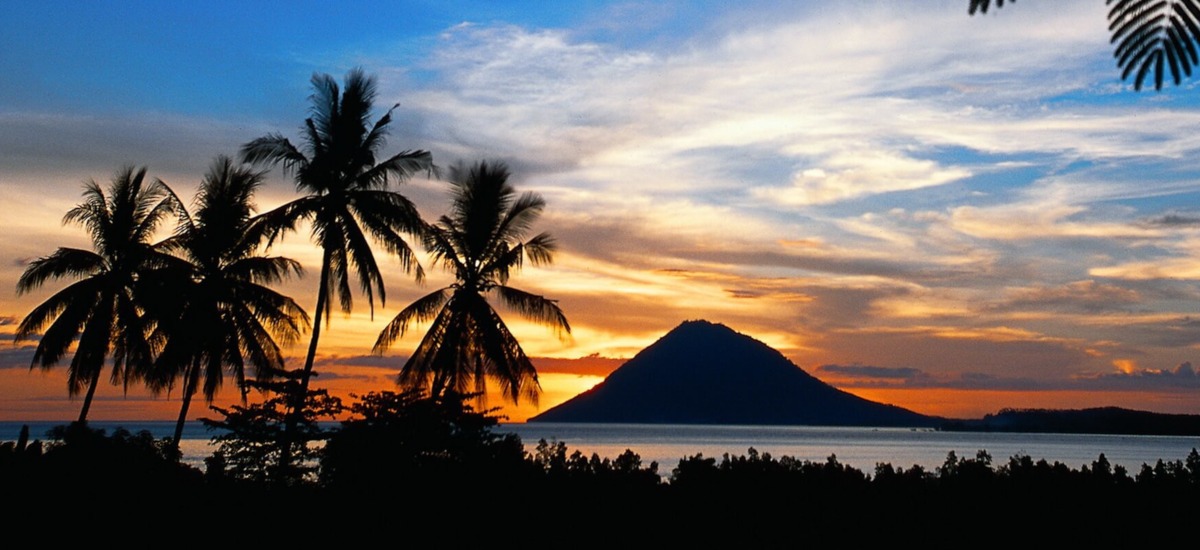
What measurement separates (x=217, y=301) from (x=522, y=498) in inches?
583

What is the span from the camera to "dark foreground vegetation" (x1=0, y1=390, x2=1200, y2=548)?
2017cm

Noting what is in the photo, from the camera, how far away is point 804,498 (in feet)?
70.5

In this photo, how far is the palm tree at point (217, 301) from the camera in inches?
1240

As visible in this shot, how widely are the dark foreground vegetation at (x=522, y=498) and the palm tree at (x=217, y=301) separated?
677 cm

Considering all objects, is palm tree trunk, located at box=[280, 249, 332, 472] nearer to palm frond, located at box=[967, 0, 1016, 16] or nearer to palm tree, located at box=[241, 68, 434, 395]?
palm tree, located at box=[241, 68, 434, 395]

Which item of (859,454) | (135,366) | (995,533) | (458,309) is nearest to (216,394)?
(135,366)

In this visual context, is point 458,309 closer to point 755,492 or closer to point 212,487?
point 212,487

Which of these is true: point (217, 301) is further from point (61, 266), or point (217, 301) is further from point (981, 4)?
point (981, 4)

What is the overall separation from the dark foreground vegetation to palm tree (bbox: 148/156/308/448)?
6770 millimetres

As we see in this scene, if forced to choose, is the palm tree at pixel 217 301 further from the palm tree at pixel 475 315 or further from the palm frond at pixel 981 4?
the palm frond at pixel 981 4

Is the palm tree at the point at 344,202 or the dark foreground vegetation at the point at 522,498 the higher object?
the palm tree at the point at 344,202

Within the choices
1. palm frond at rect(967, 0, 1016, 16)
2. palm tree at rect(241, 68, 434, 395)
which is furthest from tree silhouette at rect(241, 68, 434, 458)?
palm frond at rect(967, 0, 1016, 16)

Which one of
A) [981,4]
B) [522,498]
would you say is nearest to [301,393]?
[522,498]

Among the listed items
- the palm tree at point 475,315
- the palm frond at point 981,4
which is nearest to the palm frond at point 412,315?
the palm tree at point 475,315
